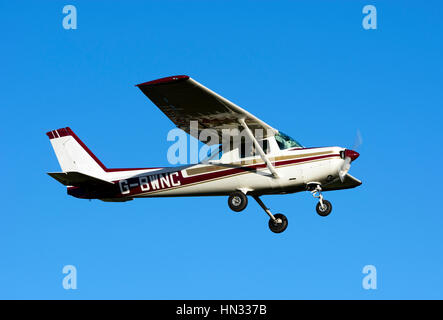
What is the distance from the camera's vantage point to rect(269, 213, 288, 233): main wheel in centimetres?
1947

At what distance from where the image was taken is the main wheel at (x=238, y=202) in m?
18.2

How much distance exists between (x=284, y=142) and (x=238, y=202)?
6.45 feet

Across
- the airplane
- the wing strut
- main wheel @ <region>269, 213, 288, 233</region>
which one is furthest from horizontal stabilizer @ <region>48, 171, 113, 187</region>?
main wheel @ <region>269, 213, 288, 233</region>

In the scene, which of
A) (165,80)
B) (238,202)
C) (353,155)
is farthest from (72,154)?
(353,155)

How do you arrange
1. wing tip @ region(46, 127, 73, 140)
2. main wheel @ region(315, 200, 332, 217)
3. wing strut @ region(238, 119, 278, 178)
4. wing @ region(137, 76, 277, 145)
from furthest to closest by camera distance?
wing tip @ region(46, 127, 73, 140) < wing strut @ region(238, 119, 278, 178) < main wheel @ region(315, 200, 332, 217) < wing @ region(137, 76, 277, 145)

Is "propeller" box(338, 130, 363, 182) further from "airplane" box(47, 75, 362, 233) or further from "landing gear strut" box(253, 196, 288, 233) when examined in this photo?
"landing gear strut" box(253, 196, 288, 233)

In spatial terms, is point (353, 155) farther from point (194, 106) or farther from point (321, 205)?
point (194, 106)

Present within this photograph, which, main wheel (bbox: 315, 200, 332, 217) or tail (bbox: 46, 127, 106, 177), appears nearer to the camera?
main wheel (bbox: 315, 200, 332, 217)

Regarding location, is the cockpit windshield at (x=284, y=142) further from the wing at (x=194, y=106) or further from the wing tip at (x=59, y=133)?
the wing tip at (x=59, y=133)

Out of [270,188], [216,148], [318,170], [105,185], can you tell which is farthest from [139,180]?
[318,170]

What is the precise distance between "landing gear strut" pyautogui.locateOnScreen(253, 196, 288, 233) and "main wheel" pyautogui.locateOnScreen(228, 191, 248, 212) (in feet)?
4.72

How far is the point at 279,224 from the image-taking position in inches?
768

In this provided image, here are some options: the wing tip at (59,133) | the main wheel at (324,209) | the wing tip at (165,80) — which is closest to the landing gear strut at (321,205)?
the main wheel at (324,209)

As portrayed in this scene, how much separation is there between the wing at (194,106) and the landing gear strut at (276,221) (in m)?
2.24
